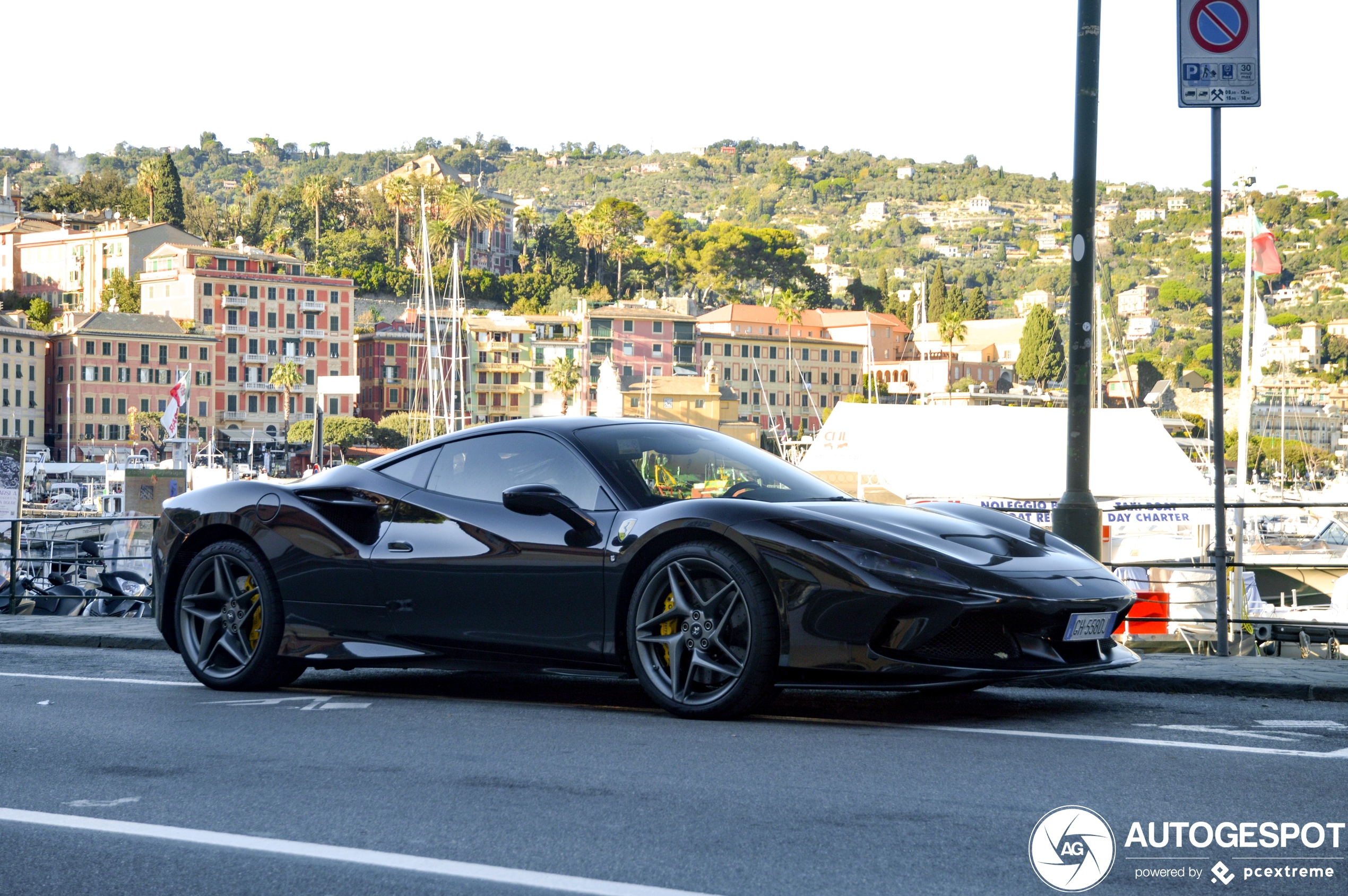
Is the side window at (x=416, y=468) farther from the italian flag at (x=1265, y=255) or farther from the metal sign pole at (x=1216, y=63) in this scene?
the italian flag at (x=1265, y=255)

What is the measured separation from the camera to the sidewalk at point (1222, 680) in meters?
6.45

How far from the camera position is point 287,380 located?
115 meters

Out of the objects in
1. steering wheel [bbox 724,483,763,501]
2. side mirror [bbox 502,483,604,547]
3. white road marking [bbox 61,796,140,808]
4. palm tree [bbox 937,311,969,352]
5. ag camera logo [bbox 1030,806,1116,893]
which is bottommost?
white road marking [bbox 61,796,140,808]

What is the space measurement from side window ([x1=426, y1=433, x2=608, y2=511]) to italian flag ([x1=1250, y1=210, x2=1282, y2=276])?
2698 centimetres

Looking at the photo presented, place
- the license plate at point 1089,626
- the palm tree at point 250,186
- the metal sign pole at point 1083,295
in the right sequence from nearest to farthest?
the license plate at point 1089,626, the metal sign pole at point 1083,295, the palm tree at point 250,186

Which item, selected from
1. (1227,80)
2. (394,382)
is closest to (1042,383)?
(394,382)

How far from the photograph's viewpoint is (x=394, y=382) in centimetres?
12975

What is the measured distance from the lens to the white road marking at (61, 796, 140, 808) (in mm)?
4379

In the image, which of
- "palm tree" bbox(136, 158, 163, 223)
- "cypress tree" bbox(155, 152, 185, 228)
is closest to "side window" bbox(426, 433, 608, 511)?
"cypress tree" bbox(155, 152, 185, 228)

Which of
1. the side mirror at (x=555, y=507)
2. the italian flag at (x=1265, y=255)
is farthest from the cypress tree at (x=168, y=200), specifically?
the side mirror at (x=555, y=507)

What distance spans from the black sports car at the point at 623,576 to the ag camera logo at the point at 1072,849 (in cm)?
144

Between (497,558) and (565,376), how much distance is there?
126m

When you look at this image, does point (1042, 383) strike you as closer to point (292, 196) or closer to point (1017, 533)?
point (292, 196)

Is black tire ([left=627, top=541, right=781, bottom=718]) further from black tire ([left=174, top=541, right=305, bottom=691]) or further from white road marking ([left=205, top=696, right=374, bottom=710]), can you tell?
black tire ([left=174, top=541, right=305, bottom=691])
